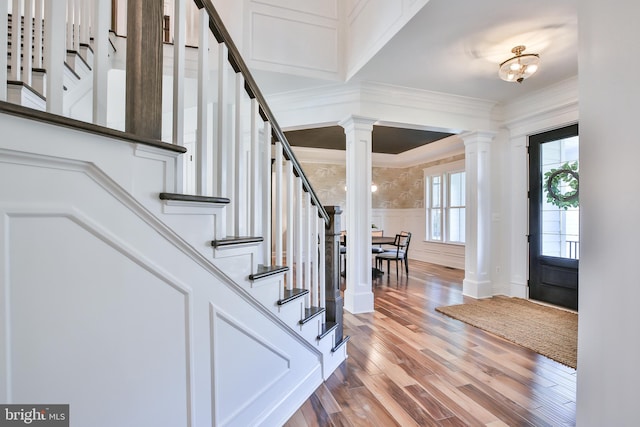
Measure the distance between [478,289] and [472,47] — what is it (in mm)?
3102

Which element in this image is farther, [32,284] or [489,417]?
[489,417]

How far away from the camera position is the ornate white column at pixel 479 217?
418 cm

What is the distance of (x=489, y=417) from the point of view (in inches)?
66.3

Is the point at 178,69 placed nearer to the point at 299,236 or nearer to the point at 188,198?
the point at 188,198

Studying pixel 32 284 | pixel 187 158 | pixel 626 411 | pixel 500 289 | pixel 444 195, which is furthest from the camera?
pixel 444 195

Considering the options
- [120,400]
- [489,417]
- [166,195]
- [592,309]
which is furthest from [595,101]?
[489,417]

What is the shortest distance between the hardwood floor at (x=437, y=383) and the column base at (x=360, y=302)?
0.32 m

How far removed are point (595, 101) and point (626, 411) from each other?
2.25 ft

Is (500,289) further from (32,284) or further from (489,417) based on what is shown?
(32,284)

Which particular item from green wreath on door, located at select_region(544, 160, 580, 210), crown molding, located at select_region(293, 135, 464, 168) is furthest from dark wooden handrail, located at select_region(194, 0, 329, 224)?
crown molding, located at select_region(293, 135, 464, 168)

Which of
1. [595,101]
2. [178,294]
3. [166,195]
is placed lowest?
[178,294]

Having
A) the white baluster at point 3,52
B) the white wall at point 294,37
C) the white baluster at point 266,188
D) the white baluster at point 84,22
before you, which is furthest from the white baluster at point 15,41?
the white wall at point 294,37

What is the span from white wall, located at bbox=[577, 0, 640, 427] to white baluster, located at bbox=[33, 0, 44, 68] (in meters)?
2.67

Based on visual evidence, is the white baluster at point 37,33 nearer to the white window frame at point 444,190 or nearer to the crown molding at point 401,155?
the crown molding at point 401,155
